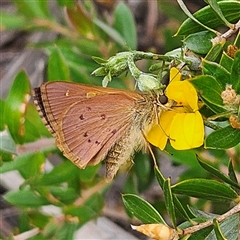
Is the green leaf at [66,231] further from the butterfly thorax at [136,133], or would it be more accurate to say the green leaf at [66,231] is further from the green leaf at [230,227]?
the green leaf at [230,227]

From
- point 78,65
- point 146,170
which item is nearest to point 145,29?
point 78,65

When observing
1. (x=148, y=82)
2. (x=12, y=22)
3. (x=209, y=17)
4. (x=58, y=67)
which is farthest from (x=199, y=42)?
(x=12, y=22)

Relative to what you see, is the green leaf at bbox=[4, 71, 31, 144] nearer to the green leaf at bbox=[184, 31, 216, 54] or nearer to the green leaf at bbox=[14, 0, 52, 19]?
the green leaf at bbox=[14, 0, 52, 19]

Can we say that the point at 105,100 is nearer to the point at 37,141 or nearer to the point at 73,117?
the point at 73,117

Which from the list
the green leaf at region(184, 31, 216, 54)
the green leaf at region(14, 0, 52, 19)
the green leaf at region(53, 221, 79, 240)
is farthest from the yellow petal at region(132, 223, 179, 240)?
the green leaf at region(14, 0, 52, 19)

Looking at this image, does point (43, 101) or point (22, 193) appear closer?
point (43, 101)

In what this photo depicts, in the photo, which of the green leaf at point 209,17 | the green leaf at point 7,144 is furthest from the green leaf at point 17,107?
the green leaf at point 209,17
